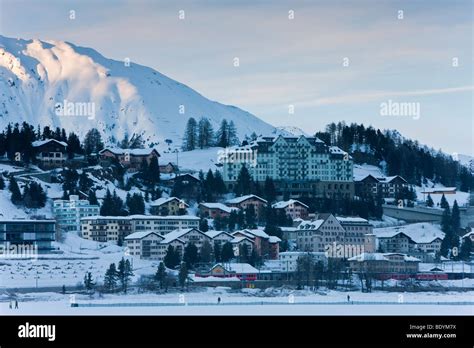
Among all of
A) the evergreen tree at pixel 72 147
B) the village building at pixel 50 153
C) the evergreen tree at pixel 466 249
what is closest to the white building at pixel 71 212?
the village building at pixel 50 153

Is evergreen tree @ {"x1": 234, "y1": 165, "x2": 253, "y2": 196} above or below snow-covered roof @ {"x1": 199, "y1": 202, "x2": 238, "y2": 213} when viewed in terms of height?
above

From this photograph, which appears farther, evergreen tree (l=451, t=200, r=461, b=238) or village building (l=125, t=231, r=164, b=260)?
evergreen tree (l=451, t=200, r=461, b=238)

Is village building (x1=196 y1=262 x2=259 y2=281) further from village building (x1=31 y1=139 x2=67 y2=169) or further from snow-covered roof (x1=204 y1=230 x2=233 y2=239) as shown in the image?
village building (x1=31 y1=139 x2=67 y2=169)

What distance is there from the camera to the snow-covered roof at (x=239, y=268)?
31.4 metres

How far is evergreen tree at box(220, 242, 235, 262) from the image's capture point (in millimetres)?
32438

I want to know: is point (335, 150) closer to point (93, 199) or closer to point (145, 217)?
point (145, 217)

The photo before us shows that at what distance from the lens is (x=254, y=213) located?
37531mm

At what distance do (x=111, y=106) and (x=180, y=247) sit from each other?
23.9 meters

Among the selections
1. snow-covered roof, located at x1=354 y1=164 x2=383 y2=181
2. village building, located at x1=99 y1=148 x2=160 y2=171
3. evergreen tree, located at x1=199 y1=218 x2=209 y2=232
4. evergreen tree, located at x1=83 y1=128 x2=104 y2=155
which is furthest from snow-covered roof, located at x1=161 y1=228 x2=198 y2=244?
snow-covered roof, located at x1=354 y1=164 x2=383 y2=181

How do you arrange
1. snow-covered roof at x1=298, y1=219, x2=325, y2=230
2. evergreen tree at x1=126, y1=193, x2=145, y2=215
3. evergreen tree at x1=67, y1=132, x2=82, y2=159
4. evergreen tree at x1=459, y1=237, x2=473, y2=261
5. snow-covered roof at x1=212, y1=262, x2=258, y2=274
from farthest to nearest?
evergreen tree at x1=67, y1=132, x2=82, y2=159 < evergreen tree at x1=126, y1=193, x2=145, y2=215 < snow-covered roof at x1=298, y1=219, x2=325, y2=230 < evergreen tree at x1=459, y1=237, x2=473, y2=261 < snow-covered roof at x1=212, y1=262, x2=258, y2=274

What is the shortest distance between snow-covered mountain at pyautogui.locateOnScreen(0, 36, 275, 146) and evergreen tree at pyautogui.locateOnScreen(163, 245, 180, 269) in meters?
20.5

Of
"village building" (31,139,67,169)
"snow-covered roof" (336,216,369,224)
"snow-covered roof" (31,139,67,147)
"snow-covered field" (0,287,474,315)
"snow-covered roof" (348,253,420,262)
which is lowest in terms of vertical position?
"snow-covered field" (0,287,474,315)

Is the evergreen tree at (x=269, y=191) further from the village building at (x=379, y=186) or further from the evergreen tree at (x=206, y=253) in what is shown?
the evergreen tree at (x=206, y=253)
